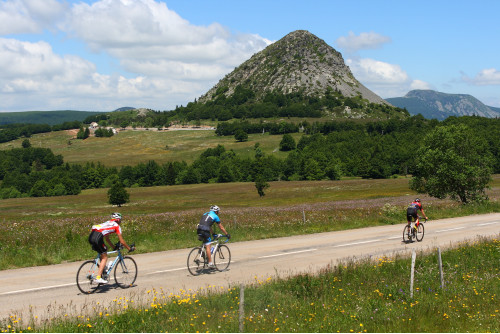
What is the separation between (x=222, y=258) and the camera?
50.9 feet

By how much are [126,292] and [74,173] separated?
6093 inches

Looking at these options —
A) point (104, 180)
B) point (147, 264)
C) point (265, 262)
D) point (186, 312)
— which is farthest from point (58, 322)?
point (104, 180)

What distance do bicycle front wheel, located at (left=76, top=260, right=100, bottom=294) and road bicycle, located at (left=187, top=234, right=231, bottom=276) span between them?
3168mm

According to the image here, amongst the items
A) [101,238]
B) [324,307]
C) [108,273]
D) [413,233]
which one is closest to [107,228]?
[101,238]

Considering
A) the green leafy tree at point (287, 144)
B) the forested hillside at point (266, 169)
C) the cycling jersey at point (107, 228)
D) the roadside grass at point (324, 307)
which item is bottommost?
the forested hillside at point (266, 169)

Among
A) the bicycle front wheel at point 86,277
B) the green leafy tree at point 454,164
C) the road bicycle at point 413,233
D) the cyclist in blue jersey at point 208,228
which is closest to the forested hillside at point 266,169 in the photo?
the green leafy tree at point 454,164

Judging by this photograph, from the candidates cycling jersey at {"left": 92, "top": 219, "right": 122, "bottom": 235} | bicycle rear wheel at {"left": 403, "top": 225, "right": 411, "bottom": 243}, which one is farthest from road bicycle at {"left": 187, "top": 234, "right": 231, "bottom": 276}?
bicycle rear wheel at {"left": 403, "top": 225, "right": 411, "bottom": 243}

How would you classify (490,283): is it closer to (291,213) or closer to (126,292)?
(126,292)

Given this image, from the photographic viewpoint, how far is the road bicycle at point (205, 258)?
14795 mm

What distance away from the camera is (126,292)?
40.1ft

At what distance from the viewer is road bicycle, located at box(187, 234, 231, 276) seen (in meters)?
14.8

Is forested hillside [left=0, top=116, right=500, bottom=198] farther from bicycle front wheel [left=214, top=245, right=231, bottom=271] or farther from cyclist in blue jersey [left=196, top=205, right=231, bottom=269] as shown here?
cyclist in blue jersey [left=196, top=205, right=231, bottom=269]

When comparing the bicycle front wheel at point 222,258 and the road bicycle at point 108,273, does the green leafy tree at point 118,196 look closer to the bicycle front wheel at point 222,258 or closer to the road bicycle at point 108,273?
the bicycle front wheel at point 222,258

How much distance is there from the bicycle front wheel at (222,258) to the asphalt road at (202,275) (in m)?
0.32
